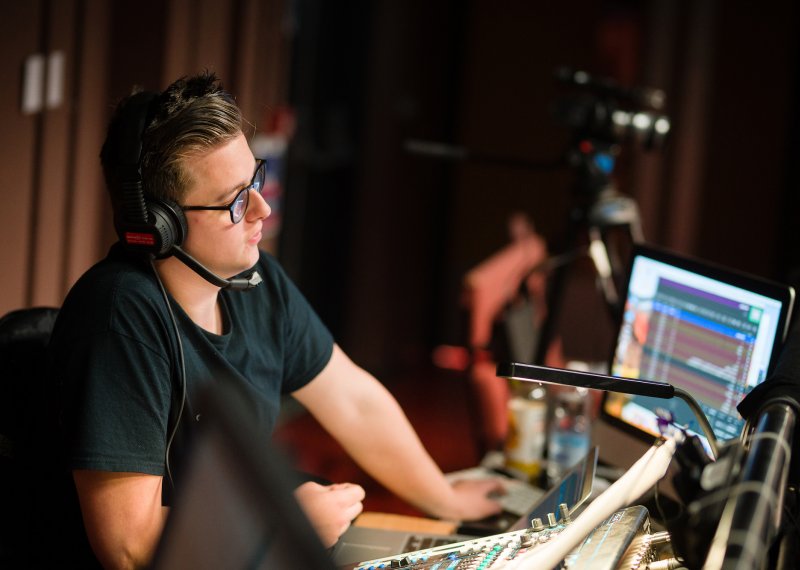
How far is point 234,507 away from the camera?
0.68m

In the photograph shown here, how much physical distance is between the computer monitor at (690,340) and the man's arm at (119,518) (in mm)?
762

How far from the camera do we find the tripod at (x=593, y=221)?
2.24m

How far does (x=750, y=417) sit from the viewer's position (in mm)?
1128

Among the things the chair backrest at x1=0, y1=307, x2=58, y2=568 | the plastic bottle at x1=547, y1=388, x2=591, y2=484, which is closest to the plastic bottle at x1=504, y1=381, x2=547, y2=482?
the plastic bottle at x1=547, y1=388, x2=591, y2=484

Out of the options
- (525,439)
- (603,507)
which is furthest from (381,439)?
(603,507)

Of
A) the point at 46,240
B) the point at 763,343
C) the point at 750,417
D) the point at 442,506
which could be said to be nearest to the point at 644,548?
the point at 750,417

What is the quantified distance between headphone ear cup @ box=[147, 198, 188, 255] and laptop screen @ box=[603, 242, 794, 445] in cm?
81

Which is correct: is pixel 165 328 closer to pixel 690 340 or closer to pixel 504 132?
pixel 690 340

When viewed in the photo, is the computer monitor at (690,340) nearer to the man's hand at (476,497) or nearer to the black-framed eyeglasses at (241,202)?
the man's hand at (476,497)

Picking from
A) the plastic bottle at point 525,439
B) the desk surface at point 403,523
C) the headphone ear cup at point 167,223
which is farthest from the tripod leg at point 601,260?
the headphone ear cup at point 167,223

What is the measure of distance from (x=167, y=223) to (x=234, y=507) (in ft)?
2.30

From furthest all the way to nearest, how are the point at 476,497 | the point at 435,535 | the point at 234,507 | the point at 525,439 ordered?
1. the point at 525,439
2. the point at 476,497
3. the point at 435,535
4. the point at 234,507

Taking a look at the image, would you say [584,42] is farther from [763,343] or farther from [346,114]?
[763,343]

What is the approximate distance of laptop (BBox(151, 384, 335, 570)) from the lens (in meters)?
0.64
